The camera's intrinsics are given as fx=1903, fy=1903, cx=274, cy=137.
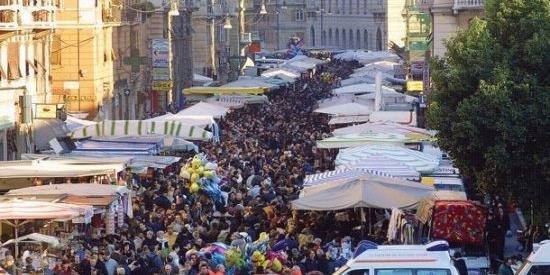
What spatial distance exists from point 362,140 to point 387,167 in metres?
5.99

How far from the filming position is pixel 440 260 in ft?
60.5

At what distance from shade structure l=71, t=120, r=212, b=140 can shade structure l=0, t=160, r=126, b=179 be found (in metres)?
6.35

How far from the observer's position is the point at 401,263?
1842 cm

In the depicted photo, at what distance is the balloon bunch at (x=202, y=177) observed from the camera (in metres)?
35.2

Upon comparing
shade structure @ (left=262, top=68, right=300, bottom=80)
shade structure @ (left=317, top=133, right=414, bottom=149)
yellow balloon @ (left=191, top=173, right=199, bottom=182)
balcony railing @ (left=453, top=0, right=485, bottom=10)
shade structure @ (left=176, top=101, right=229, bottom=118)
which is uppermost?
balcony railing @ (left=453, top=0, right=485, bottom=10)

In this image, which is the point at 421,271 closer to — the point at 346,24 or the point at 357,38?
the point at 357,38

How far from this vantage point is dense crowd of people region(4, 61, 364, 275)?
969 inches

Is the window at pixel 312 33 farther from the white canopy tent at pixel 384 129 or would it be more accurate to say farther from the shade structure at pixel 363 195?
the shade structure at pixel 363 195

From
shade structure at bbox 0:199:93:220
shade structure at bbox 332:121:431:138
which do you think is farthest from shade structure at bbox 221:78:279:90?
shade structure at bbox 0:199:93:220

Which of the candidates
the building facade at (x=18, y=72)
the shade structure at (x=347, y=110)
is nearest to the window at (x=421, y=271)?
the building facade at (x=18, y=72)

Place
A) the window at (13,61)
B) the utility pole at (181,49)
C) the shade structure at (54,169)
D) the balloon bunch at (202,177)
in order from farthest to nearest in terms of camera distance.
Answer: the utility pole at (181,49) → the window at (13,61) → the balloon bunch at (202,177) → the shade structure at (54,169)

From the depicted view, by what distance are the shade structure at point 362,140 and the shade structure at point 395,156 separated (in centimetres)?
313

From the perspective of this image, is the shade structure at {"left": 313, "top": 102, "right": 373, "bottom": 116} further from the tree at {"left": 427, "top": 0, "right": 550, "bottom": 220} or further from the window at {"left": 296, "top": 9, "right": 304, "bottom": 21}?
the window at {"left": 296, "top": 9, "right": 304, "bottom": 21}

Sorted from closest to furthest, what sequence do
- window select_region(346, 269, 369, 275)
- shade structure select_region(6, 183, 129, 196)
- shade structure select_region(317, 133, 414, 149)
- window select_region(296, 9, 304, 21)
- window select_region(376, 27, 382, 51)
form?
window select_region(346, 269, 369, 275), shade structure select_region(6, 183, 129, 196), shade structure select_region(317, 133, 414, 149), window select_region(376, 27, 382, 51), window select_region(296, 9, 304, 21)
